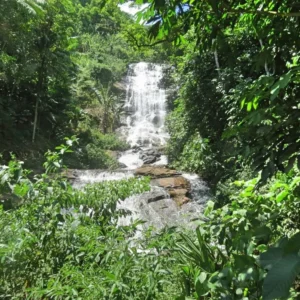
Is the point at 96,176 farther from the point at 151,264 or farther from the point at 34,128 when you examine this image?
the point at 151,264

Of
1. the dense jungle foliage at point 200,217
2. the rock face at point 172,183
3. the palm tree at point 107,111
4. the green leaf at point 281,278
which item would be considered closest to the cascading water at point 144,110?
the palm tree at point 107,111

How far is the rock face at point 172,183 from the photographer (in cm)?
894

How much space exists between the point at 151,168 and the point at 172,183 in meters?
2.08

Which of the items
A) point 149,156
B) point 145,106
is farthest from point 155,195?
point 145,106

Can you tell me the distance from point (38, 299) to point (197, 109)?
32.5ft

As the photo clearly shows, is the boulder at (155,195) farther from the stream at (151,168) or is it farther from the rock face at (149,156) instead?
the rock face at (149,156)

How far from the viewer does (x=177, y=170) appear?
11.9 metres

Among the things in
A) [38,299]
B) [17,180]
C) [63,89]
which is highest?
[63,89]

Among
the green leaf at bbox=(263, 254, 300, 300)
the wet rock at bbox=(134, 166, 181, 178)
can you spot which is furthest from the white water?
the green leaf at bbox=(263, 254, 300, 300)

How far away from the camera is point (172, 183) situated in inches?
384

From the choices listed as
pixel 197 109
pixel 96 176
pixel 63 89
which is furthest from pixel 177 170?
pixel 63 89

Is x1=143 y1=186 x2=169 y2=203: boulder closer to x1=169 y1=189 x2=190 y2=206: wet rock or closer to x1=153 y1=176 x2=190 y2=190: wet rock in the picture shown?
x1=169 y1=189 x2=190 y2=206: wet rock

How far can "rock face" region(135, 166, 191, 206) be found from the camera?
894cm

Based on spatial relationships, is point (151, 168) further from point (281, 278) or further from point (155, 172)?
point (281, 278)
